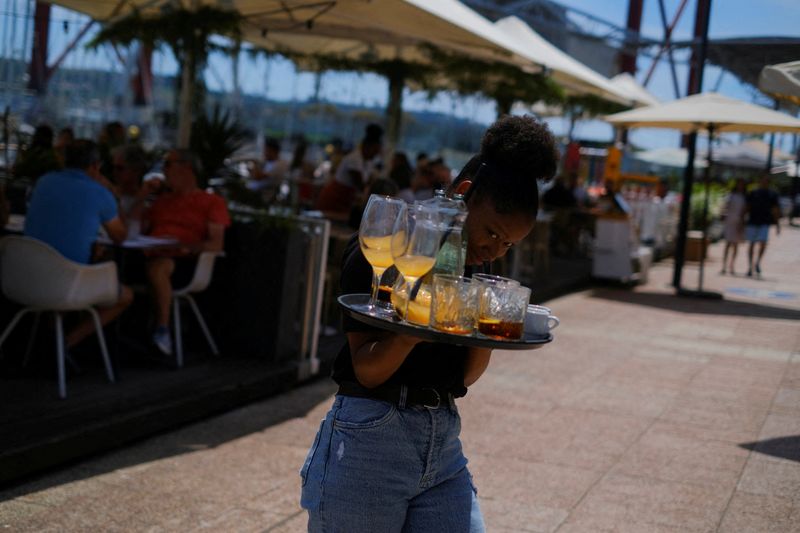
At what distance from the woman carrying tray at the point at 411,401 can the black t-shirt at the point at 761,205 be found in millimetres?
17942

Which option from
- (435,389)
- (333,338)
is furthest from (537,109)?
(435,389)

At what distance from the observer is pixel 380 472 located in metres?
2.29

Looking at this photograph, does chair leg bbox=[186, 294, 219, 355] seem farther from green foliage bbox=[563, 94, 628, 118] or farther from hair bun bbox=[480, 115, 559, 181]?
green foliage bbox=[563, 94, 628, 118]

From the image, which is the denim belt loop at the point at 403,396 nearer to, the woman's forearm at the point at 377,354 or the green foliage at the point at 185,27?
the woman's forearm at the point at 377,354

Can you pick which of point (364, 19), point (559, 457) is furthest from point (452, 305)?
point (364, 19)

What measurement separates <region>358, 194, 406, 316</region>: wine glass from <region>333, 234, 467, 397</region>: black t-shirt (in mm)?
136

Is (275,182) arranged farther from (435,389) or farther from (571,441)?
(435,389)

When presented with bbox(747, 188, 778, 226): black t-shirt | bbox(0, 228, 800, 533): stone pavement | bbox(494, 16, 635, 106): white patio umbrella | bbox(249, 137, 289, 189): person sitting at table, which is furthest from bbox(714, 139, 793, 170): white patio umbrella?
bbox(0, 228, 800, 533): stone pavement

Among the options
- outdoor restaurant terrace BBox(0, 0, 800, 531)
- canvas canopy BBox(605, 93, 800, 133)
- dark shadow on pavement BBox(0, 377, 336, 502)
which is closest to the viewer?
dark shadow on pavement BBox(0, 377, 336, 502)

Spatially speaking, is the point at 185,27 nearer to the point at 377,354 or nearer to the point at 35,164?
the point at 35,164

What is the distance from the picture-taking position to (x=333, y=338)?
9023mm

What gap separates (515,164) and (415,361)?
0.51 m

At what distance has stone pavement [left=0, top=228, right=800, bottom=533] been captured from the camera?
4750 mm

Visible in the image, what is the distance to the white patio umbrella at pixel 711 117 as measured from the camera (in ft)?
44.4
